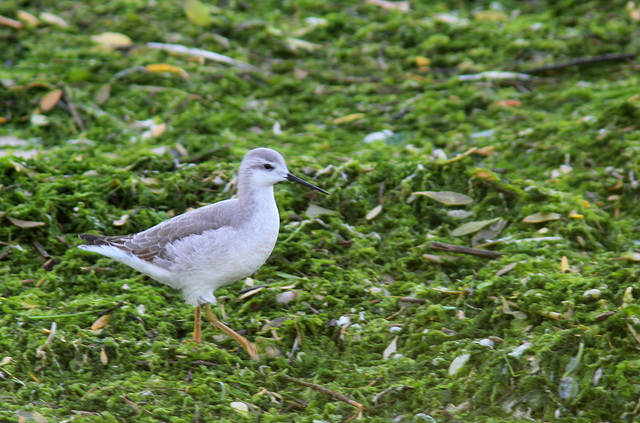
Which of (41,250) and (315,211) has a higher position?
Result: (315,211)

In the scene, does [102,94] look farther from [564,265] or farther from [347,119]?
[564,265]

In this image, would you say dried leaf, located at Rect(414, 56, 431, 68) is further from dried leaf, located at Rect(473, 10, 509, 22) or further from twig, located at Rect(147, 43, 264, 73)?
twig, located at Rect(147, 43, 264, 73)

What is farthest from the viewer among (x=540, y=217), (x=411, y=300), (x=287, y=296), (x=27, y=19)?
(x=27, y=19)

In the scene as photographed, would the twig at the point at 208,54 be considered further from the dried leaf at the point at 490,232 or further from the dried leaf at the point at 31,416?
the dried leaf at the point at 31,416

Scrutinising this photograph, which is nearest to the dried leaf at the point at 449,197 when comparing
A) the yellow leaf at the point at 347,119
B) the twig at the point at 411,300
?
the twig at the point at 411,300

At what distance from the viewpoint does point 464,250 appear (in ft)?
17.4

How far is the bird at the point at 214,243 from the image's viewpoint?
15.1 feet

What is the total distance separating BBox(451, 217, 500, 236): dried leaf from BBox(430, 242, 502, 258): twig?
26 centimetres

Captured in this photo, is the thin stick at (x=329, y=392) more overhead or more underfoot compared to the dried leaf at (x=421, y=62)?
more underfoot

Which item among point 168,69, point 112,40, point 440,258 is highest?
point 112,40

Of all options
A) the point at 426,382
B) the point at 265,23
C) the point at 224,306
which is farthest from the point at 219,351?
the point at 265,23

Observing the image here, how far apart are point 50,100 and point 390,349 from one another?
176 inches

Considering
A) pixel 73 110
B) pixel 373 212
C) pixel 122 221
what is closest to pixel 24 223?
pixel 122 221

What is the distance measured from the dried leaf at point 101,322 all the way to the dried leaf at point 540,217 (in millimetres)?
3175
